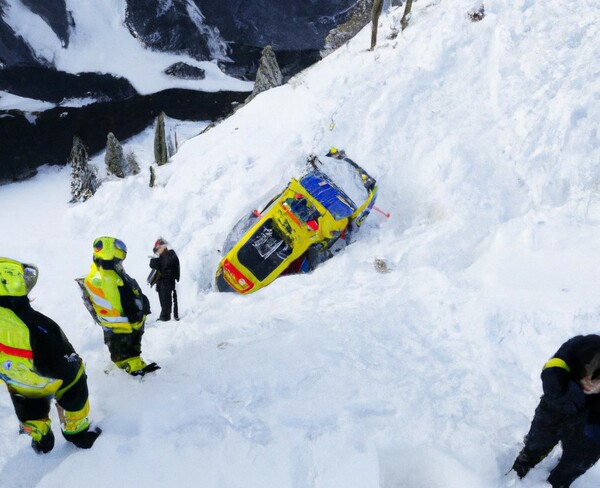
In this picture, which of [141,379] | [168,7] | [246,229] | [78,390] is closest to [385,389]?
[141,379]

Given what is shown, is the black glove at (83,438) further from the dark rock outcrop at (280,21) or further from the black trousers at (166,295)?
the dark rock outcrop at (280,21)

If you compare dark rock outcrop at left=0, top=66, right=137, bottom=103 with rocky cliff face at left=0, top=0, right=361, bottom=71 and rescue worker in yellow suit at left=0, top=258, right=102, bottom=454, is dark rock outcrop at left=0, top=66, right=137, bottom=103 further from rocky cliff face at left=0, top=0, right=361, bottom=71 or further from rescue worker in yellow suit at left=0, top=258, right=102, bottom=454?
rescue worker in yellow suit at left=0, top=258, right=102, bottom=454

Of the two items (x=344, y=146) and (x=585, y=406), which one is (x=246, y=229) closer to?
(x=344, y=146)

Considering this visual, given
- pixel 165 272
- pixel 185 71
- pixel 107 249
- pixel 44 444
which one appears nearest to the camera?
→ pixel 44 444

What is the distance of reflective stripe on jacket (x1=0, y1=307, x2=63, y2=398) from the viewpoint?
3.35 metres

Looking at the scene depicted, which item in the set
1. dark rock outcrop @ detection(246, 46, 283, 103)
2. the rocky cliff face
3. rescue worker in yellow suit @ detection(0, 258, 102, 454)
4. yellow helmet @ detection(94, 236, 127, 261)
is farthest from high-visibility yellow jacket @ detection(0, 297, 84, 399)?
the rocky cliff face

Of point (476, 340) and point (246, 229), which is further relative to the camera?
point (246, 229)

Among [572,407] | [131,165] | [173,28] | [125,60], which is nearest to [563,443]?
[572,407]

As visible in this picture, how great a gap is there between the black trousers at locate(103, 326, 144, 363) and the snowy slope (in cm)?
29

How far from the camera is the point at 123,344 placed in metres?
4.75

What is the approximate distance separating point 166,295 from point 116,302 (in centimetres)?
363

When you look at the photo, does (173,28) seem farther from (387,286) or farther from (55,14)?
(387,286)

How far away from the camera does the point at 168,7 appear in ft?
141

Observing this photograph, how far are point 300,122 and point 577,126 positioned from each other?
7.26 m
